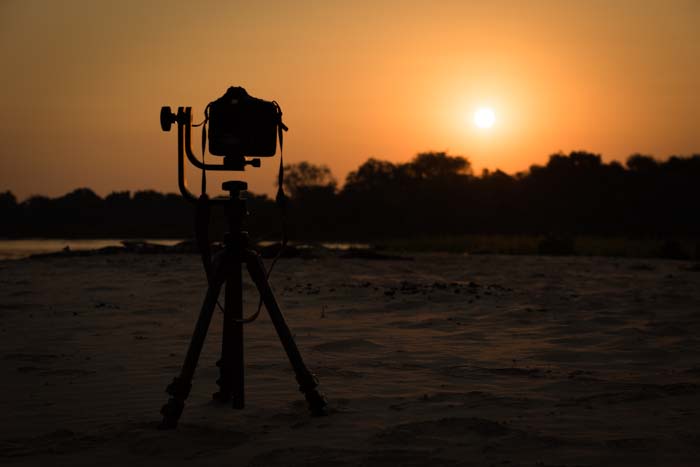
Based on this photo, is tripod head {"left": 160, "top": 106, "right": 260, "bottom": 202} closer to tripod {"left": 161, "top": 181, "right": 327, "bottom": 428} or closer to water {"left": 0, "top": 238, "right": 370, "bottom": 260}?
tripod {"left": 161, "top": 181, "right": 327, "bottom": 428}

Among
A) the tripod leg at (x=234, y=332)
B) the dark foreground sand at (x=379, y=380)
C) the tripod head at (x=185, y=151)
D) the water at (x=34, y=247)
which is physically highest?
the tripod head at (x=185, y=151)

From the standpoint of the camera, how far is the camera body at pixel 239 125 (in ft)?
12.4

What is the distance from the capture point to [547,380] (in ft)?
16.4

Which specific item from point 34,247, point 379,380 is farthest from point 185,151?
point 34,247

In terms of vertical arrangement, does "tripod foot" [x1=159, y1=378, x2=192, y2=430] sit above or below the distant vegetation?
below

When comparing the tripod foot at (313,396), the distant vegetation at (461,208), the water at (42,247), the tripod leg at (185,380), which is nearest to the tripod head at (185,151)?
the tripod leg at (185,380)

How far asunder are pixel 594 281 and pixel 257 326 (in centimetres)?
769

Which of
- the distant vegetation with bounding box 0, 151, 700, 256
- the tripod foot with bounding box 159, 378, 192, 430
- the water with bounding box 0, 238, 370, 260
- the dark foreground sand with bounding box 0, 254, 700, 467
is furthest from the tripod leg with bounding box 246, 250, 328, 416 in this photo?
the distant vegetation with bounding box 0, 151, 700, 256

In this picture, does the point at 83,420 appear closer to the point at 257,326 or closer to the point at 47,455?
the point at 47,455

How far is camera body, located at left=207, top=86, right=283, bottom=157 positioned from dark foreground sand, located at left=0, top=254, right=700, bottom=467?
150cm

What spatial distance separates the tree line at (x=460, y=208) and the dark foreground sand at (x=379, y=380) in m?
40.4

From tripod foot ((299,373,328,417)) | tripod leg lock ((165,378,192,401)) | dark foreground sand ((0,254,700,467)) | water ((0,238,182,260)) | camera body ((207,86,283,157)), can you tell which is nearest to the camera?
dark foreground sand ((0,254,700,467))

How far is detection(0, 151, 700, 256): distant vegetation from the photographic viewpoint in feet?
184

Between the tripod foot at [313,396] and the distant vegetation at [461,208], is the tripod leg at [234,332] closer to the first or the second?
the tripod foot at [313,396]
